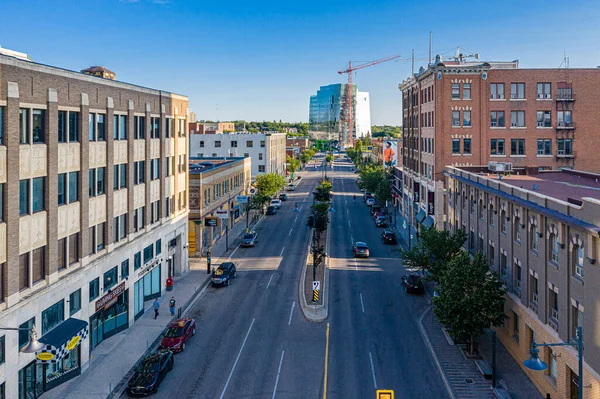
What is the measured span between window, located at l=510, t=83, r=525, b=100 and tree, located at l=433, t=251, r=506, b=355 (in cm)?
3399

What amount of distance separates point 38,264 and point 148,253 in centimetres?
1550

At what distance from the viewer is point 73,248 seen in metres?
29.1

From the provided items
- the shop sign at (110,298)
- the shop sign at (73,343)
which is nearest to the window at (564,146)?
the shop sign at (110,298)

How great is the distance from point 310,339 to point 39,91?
2120cm

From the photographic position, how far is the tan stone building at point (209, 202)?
57031 millimetres

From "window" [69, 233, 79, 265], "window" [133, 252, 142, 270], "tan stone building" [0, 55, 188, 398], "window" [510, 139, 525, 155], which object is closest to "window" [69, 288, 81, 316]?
"tan stone building" [0, 55, 188, 398]

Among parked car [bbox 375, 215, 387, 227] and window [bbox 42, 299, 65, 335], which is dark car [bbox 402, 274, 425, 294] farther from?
parked car [bbox 375, 215, 387, 227]

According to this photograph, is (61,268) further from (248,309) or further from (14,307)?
(248,309)

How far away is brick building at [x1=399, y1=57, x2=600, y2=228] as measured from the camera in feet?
187

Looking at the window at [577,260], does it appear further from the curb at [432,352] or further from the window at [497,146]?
the window at [497,146]

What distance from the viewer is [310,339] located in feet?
108

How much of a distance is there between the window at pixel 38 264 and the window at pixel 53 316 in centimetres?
175

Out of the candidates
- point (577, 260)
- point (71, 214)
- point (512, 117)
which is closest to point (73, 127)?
point (71, 214)

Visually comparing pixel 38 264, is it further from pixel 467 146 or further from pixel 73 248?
pixel 467 146
